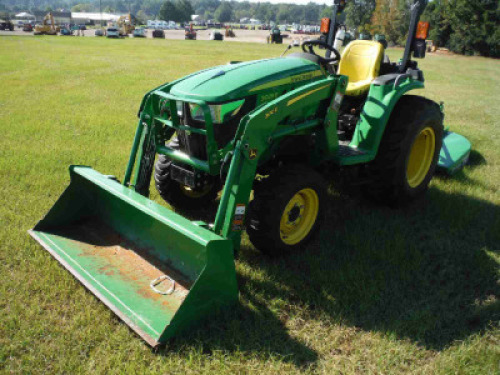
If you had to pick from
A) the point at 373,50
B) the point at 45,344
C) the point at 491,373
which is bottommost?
the point at 45,344

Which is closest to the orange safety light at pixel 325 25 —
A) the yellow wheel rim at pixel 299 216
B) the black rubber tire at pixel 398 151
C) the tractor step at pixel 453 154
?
the black rubber tire at pixel 398 151

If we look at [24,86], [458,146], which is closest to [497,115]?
[458,146]

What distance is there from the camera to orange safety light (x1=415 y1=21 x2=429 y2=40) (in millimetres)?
4375

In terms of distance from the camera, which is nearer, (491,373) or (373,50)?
(491,373)

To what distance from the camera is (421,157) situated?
15.9 ft

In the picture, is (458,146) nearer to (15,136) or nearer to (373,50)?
(373,50)

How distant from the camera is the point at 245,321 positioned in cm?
286

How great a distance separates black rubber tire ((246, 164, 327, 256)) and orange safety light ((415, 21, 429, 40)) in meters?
2.13

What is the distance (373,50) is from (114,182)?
307 cm

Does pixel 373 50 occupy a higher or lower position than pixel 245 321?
higher

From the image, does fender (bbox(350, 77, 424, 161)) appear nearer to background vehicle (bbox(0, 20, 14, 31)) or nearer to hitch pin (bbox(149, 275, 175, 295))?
hitch pin (bbox(149, 275, 175, 295))

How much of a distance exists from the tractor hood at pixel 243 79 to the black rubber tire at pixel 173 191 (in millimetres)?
832

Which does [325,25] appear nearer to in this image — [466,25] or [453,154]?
[453,154]

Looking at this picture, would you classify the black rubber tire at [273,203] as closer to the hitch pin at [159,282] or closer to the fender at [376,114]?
the hitch pin at [159,282]
